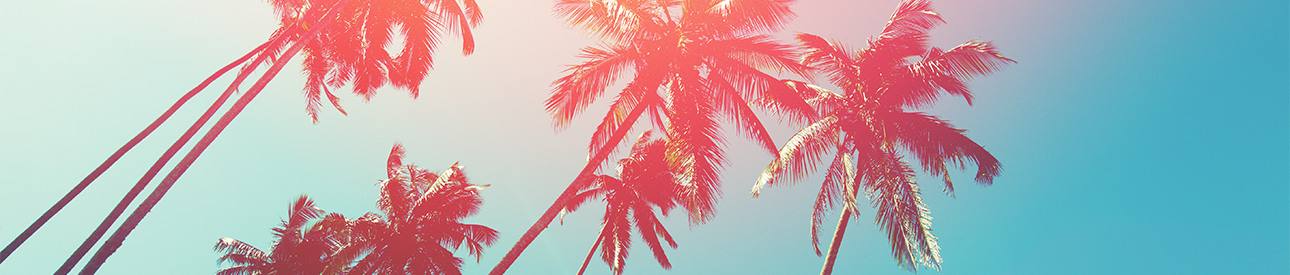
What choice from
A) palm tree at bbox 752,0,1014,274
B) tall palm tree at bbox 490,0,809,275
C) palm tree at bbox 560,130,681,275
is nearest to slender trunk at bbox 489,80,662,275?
tall palm tree at bbox 490,0,809,275

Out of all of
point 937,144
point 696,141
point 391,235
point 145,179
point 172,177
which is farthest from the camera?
point 391,235

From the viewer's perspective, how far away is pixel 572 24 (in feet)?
33.0

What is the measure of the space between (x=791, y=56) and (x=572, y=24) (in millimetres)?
4163

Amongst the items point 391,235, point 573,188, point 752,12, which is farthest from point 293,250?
point 752,12

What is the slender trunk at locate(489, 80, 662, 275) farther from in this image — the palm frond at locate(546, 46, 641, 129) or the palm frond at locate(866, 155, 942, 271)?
the palm frond at locate(866, 155, 942, 271)

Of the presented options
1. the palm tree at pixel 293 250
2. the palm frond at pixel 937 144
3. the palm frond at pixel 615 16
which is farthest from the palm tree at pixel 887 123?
the palm tree at pixel 293 250

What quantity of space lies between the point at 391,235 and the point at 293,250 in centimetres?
494

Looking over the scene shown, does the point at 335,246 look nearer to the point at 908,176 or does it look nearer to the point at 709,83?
the point at 709,83

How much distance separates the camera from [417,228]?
51.9ft

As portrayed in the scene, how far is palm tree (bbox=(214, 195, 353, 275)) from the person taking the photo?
17.5 meters

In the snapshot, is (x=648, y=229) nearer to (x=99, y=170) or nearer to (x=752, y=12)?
(x=752, y=12)

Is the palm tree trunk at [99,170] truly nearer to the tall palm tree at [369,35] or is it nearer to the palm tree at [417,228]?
the tall palm tree at [369,35]

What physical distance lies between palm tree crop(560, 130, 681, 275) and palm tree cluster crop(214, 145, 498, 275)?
3939mm

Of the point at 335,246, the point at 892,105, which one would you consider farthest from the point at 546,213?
the point at 335,246
